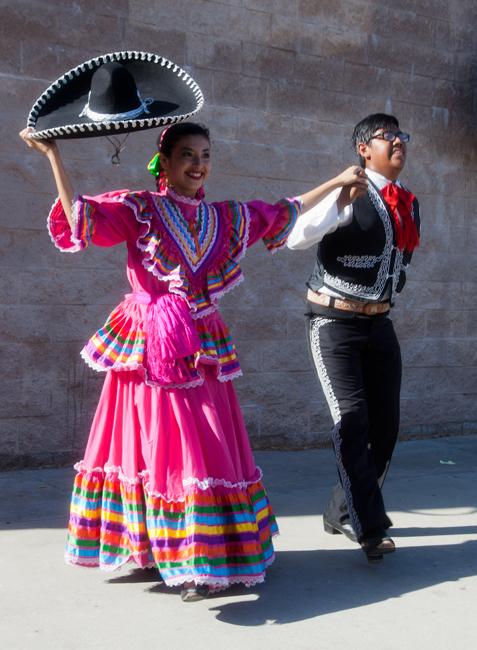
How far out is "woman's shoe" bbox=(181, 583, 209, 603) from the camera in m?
3.77

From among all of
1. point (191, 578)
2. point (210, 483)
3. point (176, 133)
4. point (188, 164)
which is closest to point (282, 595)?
point (191, 578)

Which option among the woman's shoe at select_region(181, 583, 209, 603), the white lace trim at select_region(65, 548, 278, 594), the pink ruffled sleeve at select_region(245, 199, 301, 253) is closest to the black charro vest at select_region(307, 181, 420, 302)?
the pink ruffled sleeve at select_region(245, 199, 301, 253)

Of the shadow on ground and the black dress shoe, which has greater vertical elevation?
the black dress shoe

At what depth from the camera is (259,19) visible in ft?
22.9

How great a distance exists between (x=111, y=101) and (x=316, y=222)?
1102 millimetres

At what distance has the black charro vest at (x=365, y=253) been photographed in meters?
4.54

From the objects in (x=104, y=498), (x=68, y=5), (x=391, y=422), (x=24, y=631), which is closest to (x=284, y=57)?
(x=68, y=5)

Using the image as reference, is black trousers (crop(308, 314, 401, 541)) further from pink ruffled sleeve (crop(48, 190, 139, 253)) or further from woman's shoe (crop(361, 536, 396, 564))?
pink ruffled sleeve (crop(48, 190, 139, 253))

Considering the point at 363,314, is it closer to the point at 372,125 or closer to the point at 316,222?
the point at 316,222

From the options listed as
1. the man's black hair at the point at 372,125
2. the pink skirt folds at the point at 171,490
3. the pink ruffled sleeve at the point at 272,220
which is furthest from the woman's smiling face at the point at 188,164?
the man's black hair at the point at 372,125

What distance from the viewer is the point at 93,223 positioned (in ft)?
12.2

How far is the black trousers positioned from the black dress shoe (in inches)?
1.0

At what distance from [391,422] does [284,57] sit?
3422mm

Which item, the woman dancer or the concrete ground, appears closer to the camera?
the concrete ground
